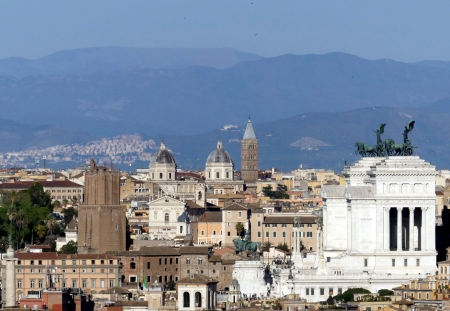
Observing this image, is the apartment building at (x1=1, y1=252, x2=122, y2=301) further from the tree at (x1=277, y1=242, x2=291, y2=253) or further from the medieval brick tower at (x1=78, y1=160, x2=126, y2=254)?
the tree at (x1=277, y1=242, x2=291, y2=253)

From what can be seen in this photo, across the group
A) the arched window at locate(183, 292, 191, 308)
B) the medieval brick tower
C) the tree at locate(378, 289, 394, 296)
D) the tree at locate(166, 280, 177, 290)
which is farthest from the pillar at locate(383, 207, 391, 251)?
the medieval brick tower

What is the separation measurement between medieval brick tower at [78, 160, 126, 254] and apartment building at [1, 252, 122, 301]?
14.6m

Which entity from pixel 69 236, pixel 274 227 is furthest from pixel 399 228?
pixel 274 227

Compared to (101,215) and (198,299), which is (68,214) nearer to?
(101,215)

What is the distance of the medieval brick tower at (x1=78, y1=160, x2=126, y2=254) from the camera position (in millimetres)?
122312

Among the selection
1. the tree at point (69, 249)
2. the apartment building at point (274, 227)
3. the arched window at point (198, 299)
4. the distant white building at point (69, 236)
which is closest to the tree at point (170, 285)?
the tree at point (69, 249)

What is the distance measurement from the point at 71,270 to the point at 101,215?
2245 cm

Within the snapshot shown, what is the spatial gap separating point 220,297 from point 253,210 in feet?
163

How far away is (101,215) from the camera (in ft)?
410

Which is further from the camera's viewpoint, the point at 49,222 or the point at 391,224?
the point at 49,222

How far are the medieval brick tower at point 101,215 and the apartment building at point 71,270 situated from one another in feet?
47.9

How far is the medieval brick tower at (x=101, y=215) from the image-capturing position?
122312 millimetres

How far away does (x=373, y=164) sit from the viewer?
4107 inches

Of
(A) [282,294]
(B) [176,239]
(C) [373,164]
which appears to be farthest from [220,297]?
(B) [176,239]
